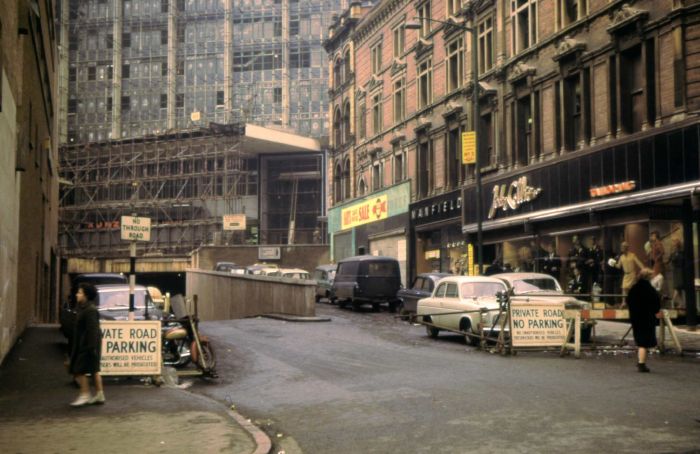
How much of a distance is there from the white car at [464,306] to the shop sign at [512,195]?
10275 mm

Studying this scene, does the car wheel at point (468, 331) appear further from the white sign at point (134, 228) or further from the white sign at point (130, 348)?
the white sign at point (130, 348)

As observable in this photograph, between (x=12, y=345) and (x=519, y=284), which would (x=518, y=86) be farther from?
(x=12, y=345)

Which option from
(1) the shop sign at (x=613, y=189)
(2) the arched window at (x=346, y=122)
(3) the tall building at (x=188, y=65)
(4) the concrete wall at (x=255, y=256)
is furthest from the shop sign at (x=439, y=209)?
(3) the tall building at (x=188, y=65)

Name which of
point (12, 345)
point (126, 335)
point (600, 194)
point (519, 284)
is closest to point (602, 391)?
point (126, 335)

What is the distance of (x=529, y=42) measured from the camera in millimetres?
32281

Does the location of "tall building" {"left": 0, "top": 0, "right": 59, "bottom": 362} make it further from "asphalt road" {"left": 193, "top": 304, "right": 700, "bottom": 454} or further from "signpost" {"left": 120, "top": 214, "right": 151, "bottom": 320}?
"asphalt road" {"left": 193, "top": 304, "right": 700, "bottom": 454}

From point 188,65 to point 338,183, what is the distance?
34723 mm

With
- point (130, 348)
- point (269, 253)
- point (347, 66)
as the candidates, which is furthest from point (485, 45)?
point (269, 253)

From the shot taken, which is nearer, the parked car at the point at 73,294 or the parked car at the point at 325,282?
the parked car at the point at 73,294

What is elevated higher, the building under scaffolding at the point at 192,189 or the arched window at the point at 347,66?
the arched window at the point at 347,66

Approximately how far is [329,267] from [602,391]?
1144 inches

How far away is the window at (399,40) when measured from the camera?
152ft

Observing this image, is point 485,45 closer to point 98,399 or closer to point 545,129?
point 545,129

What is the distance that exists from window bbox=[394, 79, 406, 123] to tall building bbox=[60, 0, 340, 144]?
37403 millimetres
